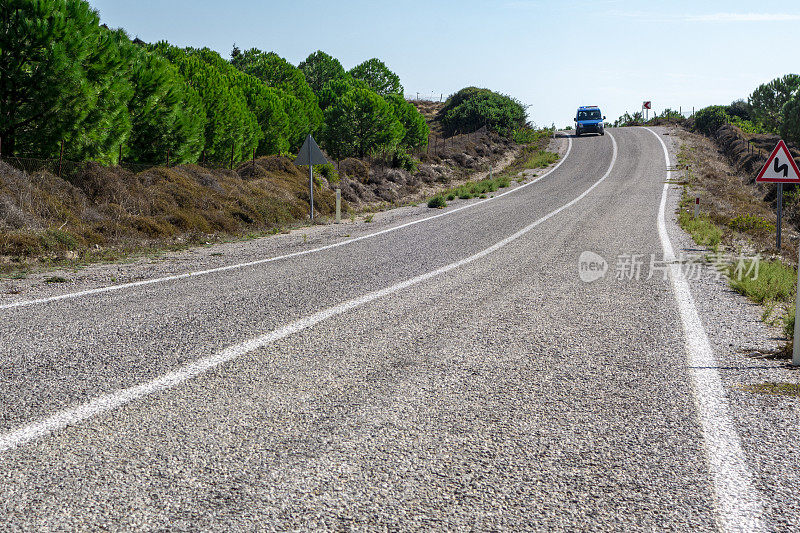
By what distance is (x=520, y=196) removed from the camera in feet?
84.5

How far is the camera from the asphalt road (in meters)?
2.96

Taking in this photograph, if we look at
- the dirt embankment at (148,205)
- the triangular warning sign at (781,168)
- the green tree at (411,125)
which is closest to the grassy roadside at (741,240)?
the triangular warning sign at (781,168)

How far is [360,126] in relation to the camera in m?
32.6

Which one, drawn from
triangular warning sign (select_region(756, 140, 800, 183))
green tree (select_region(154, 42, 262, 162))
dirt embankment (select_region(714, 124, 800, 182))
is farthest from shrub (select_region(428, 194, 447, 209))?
dirt embankment (select_region(714, 124, 800, 182))

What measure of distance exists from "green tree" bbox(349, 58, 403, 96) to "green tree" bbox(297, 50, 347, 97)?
2395 mm

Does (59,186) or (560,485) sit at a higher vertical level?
(59,186)

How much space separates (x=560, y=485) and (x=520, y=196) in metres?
23.3

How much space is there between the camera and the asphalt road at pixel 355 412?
2.96 m

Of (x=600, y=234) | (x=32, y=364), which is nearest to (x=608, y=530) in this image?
(x=32, y=364)

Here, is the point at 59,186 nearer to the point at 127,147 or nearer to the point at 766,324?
the point at 127,147

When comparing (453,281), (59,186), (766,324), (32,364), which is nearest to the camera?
(32,364)

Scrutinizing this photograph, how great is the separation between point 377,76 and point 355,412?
227ft

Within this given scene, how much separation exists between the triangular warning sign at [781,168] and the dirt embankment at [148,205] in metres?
11.1

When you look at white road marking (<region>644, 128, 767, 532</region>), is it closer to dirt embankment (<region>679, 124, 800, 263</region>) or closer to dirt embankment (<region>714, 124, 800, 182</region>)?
dirt embankment (<region>679, 124, 800, 263</region>)
